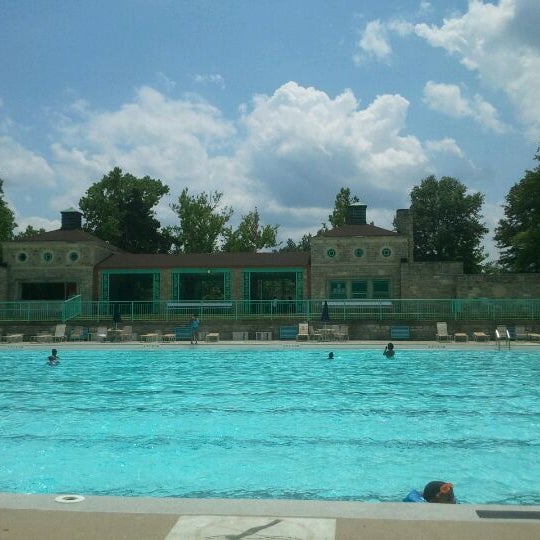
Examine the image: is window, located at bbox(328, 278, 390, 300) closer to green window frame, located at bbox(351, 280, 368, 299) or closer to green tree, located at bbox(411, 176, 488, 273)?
green window frame, located at bbox(351, 280, 368, 299)

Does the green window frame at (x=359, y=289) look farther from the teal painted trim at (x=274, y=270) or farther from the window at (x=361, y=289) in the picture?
the teal painted trim at (x=274, y=270)

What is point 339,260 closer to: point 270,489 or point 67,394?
point 67,394

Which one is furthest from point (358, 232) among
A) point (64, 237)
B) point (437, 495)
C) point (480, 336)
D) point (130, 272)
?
point (437, 495)

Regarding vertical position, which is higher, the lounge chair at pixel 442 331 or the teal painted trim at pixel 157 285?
the teal painted trim at pixel 157 285

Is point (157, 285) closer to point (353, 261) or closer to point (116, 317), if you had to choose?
point (116, 317)

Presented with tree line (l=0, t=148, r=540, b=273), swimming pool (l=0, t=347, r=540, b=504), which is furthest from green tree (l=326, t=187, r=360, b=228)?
swimming pool (l=0, t=347, r=540, b=504)

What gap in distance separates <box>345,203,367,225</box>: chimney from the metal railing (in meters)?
8.81

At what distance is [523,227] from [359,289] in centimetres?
2102

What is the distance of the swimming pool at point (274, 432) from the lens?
26.2ft

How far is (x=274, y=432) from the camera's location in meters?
10.7

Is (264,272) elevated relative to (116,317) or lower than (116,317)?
elevated

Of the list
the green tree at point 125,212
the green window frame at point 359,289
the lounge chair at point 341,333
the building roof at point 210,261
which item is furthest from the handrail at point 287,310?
the green tree at point 125,212

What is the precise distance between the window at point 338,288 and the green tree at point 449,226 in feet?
75.2

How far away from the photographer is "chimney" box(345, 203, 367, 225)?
40562 millimetres
